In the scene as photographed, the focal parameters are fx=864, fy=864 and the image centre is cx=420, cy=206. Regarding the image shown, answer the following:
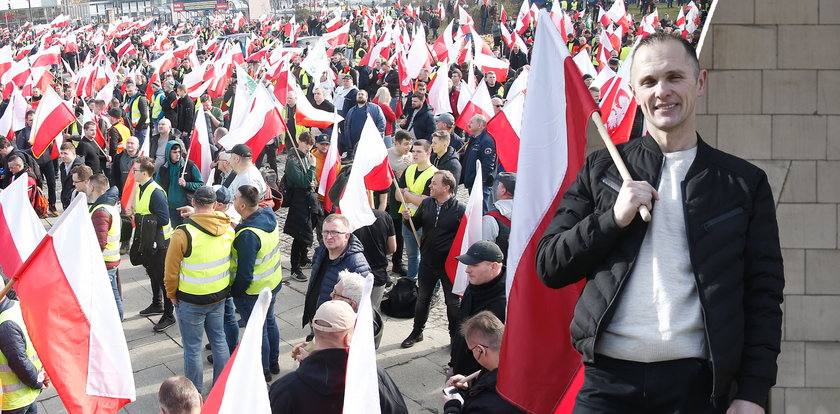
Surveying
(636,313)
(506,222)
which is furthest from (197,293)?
(636,313)

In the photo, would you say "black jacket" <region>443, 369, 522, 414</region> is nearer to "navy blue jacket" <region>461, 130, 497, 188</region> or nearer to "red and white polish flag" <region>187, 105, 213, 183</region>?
"navy blue jacket" <region>461, 130, 497, 188</region>

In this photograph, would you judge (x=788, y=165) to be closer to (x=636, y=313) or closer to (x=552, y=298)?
(x=552, y=298)

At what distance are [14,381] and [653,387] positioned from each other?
438cm

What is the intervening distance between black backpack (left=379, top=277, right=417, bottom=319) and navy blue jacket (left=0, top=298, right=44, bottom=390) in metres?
3.19

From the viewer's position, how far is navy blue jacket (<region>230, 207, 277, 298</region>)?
6.76 m

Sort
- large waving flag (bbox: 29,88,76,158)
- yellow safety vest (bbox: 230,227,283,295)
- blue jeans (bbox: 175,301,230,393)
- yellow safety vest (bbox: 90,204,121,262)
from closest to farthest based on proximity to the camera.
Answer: blue jeans (bbox: 175,301,230,393) < yellow safety vest (bbox: 230,227,283,295) < yellow safety vest (bbox: 90,204,121,262) < large waving flag (bbox: 29,88,76,158)

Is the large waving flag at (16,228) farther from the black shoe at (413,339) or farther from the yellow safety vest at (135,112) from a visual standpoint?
the yellow safety vest at (135,112)

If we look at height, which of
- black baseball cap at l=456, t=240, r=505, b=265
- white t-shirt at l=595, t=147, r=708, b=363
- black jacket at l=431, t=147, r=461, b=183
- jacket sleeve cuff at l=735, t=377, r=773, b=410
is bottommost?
black jacket at l=431, t=147, r=461, b=183

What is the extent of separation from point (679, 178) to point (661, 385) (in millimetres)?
576

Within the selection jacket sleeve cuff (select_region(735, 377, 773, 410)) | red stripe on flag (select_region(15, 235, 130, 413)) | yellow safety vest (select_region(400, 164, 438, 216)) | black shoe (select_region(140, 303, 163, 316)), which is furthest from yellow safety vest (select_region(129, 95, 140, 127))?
jacket sleeve cuff (select_region(735, 377, 773, 410))

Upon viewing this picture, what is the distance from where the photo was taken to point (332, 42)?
88.8 feet

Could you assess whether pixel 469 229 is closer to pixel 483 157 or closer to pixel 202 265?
pixel 202 265

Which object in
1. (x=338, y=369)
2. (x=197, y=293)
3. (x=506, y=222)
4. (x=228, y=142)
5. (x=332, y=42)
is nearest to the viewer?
(x=338, y=369)

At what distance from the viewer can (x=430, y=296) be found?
7805mm
